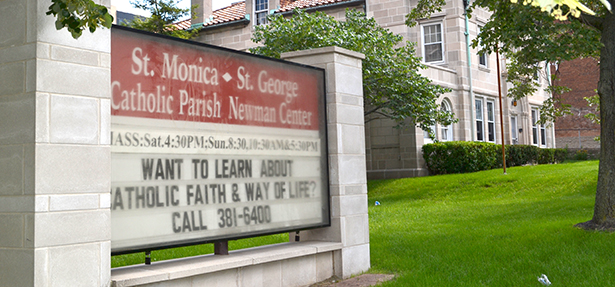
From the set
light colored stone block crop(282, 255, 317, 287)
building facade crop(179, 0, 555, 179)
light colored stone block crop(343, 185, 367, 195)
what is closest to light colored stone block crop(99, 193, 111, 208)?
light colored stone block crop(282, 255, 317, 287)

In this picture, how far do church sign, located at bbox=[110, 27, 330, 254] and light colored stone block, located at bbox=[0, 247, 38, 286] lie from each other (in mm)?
869

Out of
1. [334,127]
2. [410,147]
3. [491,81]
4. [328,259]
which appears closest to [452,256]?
[328,259]

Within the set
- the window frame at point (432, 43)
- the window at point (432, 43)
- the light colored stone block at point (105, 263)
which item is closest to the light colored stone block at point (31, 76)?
the light colored stone block at point (105, 263)

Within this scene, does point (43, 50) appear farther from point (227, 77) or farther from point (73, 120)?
point (227, 77)

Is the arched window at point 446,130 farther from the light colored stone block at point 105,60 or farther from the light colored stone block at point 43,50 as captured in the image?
the light colored stone block at point 43,50

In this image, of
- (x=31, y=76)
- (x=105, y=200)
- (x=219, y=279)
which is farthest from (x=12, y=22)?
(x=219, y=279)

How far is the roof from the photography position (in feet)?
100

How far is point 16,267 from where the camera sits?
466cm

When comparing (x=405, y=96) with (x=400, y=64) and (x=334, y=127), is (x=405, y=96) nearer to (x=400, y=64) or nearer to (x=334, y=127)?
(x=400, y=64)

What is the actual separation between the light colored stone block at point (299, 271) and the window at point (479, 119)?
22405 mm

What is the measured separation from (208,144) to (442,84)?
21554mm

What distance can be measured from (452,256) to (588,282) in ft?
6.91

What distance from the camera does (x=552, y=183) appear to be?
20.1 m

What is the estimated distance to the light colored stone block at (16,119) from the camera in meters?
4.70
